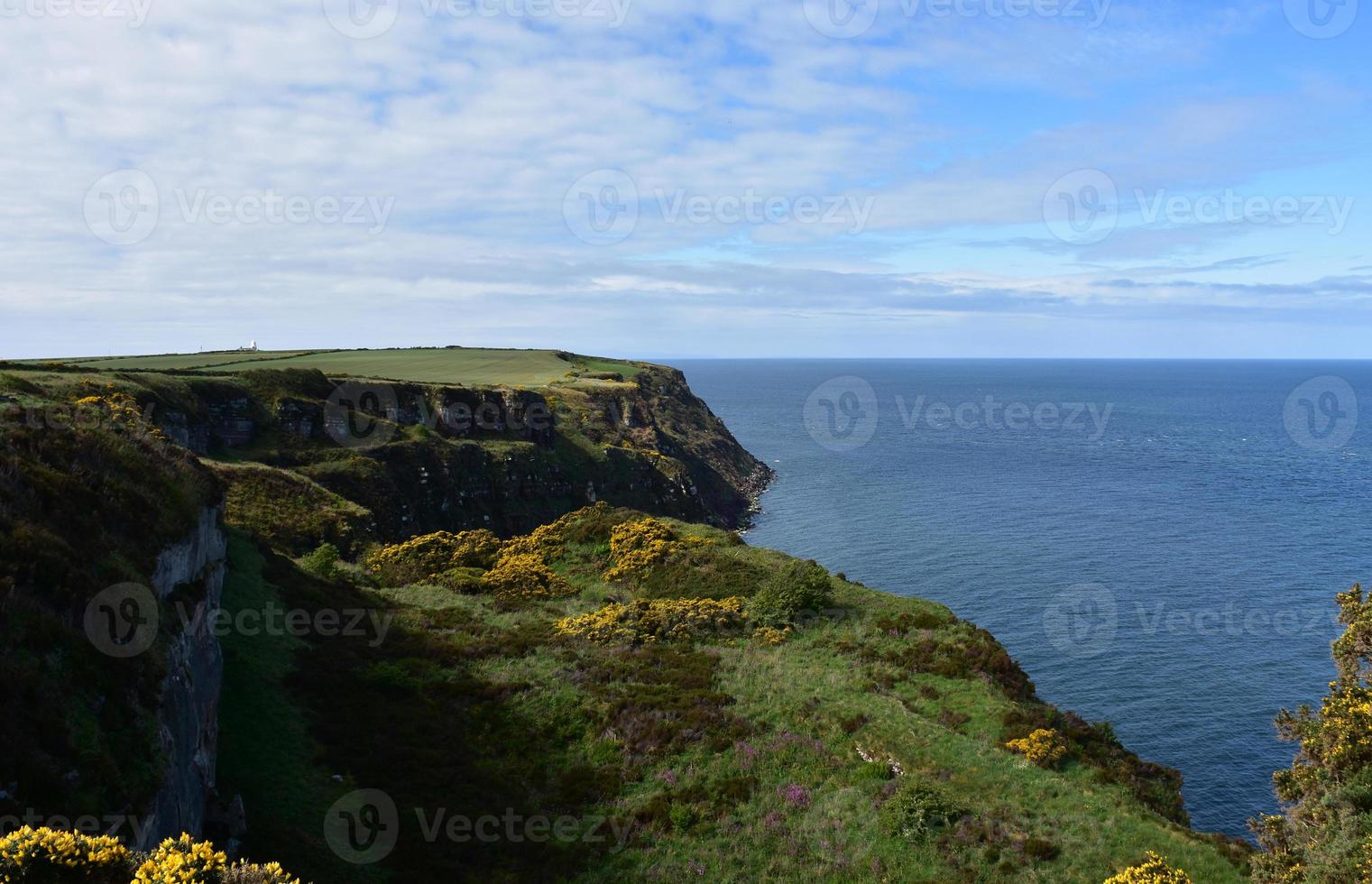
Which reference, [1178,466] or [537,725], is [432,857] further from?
[1178,466]

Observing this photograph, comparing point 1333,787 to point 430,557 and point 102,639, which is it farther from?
point 430,557

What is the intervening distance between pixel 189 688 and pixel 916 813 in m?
19.0

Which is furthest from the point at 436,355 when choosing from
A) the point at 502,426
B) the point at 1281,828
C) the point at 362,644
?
the point at 1281,828

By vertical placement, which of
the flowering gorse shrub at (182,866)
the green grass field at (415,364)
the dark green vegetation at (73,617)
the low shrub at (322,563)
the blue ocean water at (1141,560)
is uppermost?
the green grass field at (415,364)

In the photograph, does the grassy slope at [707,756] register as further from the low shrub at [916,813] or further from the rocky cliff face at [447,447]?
the rocky cliff face at [447,447]

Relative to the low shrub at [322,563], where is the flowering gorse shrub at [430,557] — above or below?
below

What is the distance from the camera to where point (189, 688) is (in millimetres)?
17406

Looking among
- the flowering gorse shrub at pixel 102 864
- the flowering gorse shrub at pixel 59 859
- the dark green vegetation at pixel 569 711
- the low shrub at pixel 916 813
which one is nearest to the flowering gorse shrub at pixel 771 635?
the dark green vegetation at pixel 569 711

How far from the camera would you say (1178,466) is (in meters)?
121

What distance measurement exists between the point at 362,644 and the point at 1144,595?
6036cm

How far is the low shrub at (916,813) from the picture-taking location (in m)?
19.2

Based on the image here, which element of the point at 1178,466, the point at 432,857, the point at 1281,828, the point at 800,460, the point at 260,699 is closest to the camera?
the point at 1281,828

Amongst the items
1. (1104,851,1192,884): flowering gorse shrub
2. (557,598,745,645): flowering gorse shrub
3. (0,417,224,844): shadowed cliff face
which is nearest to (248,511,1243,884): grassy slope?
(557,598,745,645): flowering gorse shrub

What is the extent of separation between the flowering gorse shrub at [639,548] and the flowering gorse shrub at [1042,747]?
2408 cm
